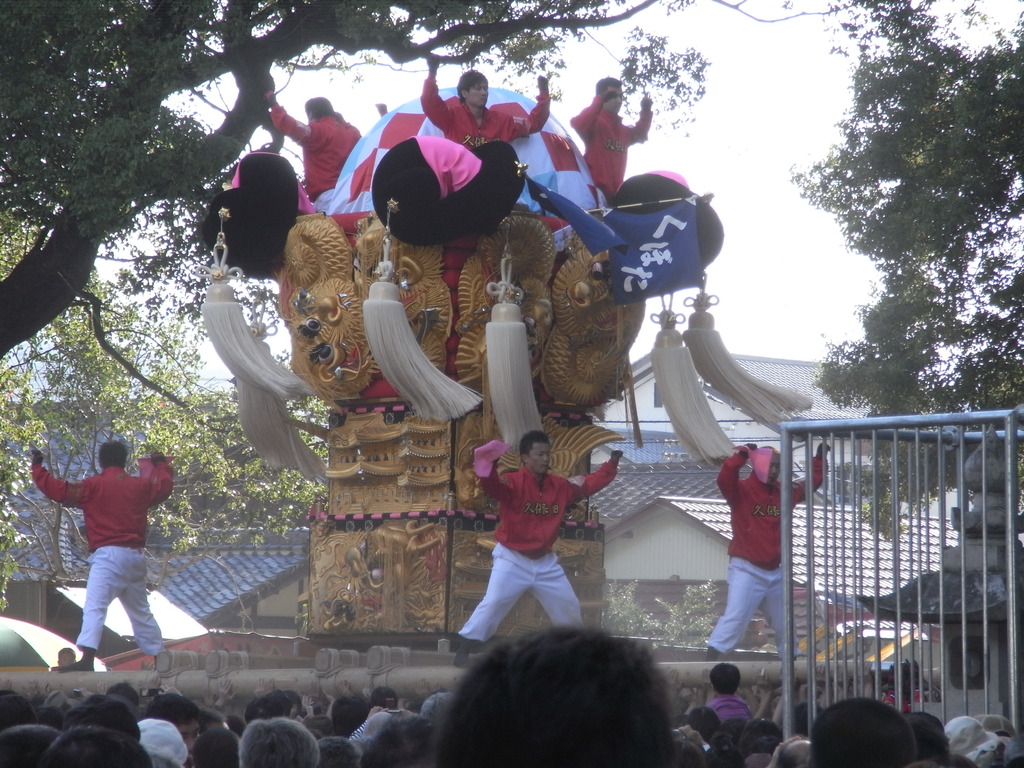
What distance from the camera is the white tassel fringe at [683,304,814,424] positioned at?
10000mm

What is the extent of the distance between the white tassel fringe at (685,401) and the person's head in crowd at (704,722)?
153 inches

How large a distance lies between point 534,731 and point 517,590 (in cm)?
734

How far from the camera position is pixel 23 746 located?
3.46 m

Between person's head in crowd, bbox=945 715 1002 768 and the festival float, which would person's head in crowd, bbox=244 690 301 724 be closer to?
person's head in crowd, bbox=945 715 1002 768

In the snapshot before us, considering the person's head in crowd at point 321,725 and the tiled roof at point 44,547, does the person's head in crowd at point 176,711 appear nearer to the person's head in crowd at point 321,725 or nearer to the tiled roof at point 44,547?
the person's head in crowd at point 321,725

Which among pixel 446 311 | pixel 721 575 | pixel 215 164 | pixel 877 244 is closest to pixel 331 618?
pixel 446 311

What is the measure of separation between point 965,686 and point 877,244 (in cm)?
701

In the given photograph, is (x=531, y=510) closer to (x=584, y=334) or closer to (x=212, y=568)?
(x=584, y=334)

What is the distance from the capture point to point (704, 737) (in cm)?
571

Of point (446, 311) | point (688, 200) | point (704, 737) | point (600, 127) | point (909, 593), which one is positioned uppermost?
point (600, 127)

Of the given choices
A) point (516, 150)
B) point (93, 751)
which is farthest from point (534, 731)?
point (516, 150)

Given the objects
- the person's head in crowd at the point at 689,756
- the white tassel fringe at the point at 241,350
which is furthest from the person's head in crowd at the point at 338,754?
the white tassel fringe at the point at 241,350

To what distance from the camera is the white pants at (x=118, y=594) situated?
996 centimetres

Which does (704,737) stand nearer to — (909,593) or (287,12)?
(909,593)
